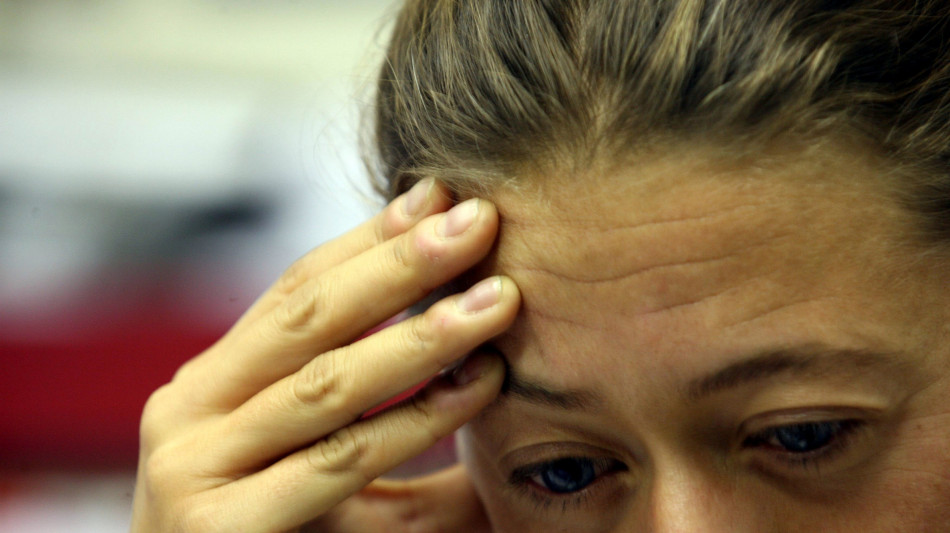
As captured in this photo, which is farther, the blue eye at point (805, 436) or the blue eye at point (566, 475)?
the blue eye at point (566, 475)

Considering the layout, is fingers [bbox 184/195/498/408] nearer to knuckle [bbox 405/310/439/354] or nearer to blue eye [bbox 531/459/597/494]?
knuckle [bbox 405/310/439/354]

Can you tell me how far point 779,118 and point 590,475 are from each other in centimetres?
40

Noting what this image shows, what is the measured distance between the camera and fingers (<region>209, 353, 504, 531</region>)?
849 mm

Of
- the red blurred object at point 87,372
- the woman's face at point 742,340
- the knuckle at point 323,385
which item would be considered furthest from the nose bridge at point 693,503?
the red blurred object at point 87,372

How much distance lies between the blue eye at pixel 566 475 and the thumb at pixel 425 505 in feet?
1.30

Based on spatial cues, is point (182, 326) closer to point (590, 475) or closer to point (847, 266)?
point (590, 475)

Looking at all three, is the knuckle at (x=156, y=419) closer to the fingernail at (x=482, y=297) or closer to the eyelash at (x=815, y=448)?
the fingernail at (x=482, y=297)

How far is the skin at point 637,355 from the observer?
2.37ft

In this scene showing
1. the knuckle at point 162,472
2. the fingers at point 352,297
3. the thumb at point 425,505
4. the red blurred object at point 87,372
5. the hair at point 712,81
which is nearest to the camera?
the hair at point 712,81

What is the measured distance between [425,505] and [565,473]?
1.48ft

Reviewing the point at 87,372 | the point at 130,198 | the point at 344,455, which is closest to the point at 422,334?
the point at 344,455

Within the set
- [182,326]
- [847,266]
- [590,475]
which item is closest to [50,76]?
[182,326]

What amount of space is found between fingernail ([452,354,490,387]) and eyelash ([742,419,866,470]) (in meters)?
0.25

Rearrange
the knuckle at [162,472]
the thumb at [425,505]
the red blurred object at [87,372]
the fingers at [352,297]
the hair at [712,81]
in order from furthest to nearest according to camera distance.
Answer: the red blurred object at [87,372] < the thumb at [425,505] < the knuckle at [162,472] < the fingers at [352,297] < the hair at [712,81]
